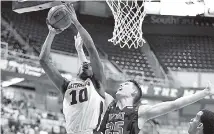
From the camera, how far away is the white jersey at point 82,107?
3.69 m

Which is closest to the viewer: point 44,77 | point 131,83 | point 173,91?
point 131,83

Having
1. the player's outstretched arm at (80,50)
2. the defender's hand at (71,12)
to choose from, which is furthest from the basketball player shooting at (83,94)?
the player's outstretched arm at (80,50)

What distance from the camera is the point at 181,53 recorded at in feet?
20.4

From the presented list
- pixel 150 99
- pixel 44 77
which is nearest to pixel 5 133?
pixel 44 77

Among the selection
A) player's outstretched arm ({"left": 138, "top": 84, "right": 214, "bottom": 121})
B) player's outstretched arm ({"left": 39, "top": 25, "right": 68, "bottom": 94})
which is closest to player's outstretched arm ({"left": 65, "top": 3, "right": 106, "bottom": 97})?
player's outstretched arm ({"left": 39, "top": 25, "right": 68, "bottom": 94})

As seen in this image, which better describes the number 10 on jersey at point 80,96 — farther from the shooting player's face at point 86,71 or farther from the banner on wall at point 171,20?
the banner on wall at point 171,20

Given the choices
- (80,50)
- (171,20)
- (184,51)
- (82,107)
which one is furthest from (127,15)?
(184,51)

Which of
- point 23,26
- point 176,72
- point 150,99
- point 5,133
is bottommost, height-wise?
point 5,133

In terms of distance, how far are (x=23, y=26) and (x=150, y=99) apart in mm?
2754

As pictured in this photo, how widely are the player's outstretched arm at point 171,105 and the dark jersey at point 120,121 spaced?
0.29ft

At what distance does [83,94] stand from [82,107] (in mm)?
119

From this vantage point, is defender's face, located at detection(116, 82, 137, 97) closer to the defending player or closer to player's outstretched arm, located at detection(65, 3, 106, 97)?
the defending player

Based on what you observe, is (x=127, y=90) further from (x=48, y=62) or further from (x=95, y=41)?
(x=95, y=41)

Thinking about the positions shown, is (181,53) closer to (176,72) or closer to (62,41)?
(176,72)
